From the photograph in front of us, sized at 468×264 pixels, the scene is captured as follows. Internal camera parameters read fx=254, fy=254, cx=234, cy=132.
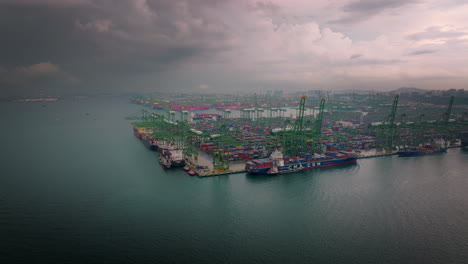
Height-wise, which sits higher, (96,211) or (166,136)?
(166,136)

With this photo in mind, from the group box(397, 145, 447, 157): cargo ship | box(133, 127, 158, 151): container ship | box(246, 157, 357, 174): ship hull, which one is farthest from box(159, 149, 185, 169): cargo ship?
box(397, 145, 447, 157): cargo ship

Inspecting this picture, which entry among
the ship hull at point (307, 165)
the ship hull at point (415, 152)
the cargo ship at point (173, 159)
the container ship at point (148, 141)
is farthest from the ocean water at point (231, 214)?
the container ship at point (148, 141)

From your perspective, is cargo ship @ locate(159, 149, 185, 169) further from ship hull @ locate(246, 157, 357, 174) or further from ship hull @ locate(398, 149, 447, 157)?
ship hull @ locate(398, 149, 447, 157)

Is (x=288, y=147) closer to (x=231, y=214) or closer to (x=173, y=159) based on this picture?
(x=173, y=159)

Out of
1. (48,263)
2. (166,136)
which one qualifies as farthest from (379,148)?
(48,263)

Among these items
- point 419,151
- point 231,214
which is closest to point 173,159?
point 231,214

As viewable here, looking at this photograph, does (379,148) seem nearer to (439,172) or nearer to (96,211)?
(439,172)
